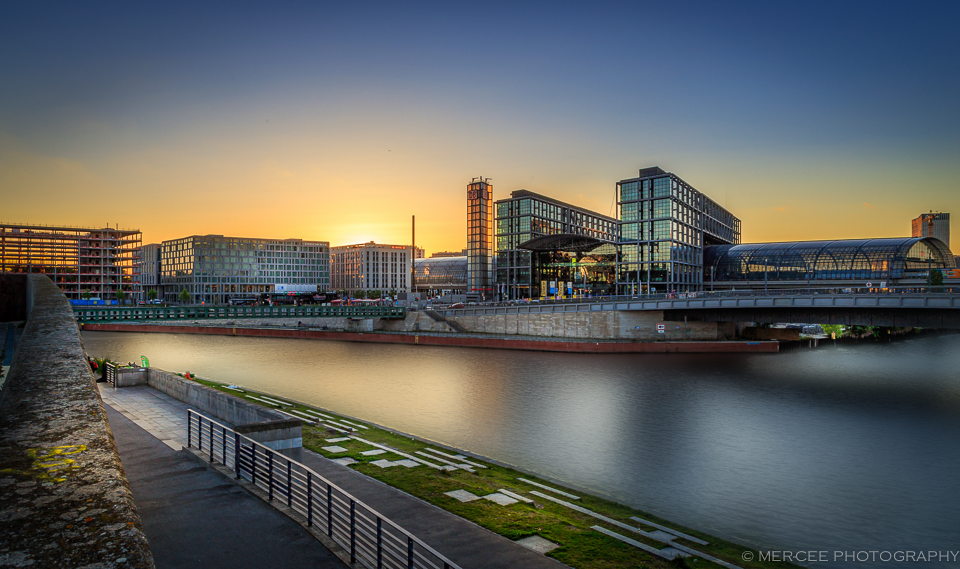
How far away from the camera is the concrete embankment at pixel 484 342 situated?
5519 cm

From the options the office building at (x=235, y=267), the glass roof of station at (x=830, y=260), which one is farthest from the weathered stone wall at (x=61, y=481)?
the office building at (x=235, y=267)

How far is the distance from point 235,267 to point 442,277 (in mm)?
63996

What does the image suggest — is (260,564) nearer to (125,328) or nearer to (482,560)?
(482,560)

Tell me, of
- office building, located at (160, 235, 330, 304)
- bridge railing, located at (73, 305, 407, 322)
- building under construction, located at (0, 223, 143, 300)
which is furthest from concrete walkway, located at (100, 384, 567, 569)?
building under construction, located at (0, 223, 143, 300)

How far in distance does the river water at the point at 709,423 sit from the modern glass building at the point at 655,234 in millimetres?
48600

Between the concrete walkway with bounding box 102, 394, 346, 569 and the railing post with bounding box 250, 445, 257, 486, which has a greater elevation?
the railing post with bounding box 250, 445, 257, 486

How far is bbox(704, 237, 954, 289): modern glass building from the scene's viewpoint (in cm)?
9794

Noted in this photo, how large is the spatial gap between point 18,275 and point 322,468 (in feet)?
42.9

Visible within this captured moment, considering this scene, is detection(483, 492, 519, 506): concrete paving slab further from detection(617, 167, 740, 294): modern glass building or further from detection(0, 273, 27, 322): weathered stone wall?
A: detection(617, 167, 740, 294): modern glass building

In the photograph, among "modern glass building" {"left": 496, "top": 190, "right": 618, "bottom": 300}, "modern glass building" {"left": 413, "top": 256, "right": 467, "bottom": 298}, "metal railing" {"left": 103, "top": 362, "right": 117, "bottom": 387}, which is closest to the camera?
"metal railing" {"left": 103, "top": 362, "right": 117, "bottom": 387}

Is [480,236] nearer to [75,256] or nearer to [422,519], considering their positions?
[422,519]

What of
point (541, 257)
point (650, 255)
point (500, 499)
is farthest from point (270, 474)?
point (541, 257)

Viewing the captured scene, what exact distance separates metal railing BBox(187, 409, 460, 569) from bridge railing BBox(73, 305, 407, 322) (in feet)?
173

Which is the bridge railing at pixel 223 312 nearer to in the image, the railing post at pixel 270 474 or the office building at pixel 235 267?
the railing post at pixel 270 474
